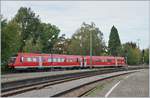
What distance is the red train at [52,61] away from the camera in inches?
2437

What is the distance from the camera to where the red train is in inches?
2437

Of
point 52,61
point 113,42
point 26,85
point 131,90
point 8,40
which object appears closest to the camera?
point 131,90

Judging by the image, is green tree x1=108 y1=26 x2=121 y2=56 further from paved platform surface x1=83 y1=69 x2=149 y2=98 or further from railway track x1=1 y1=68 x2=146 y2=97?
paved platform surface x1=83 y1=69 x2=149 y2=98

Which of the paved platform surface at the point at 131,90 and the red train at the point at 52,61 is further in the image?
the red train at the point at 52,61

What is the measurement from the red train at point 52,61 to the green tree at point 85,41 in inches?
1241

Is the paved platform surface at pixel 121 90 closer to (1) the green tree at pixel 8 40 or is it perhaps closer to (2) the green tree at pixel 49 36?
(1) the green tree at pixel 8 40

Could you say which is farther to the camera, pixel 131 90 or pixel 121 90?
pixel 131 90

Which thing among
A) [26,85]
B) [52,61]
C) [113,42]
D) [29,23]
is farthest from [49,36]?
[26,85]

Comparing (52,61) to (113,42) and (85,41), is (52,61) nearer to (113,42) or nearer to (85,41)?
(85,41)

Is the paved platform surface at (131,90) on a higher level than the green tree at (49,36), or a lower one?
lower

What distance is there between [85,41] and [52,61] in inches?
2246

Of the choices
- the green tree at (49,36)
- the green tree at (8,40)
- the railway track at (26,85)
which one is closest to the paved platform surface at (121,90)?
the railway track at (26,85)

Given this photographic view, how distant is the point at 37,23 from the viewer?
419ft

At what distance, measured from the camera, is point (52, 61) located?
69.4 metres
